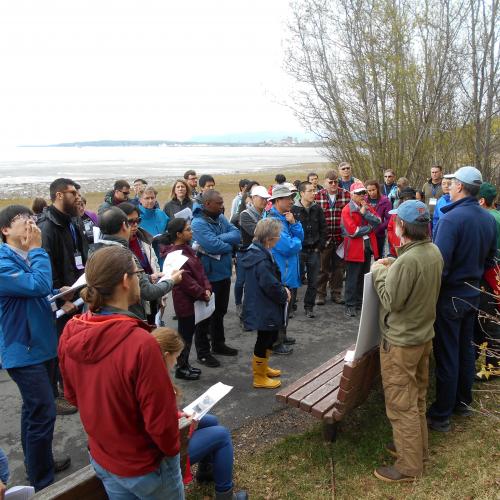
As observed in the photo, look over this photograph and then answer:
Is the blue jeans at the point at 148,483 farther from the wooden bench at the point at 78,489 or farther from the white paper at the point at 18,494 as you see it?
the white paper at the point at 18,494

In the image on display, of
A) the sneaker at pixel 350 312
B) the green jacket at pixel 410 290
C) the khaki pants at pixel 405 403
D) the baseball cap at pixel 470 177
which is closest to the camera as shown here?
the green jacket at pixel 410 290

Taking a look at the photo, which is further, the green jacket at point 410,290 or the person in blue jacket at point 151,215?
the person in blue jacket at point 151,215

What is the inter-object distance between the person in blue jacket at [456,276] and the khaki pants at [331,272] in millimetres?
3614

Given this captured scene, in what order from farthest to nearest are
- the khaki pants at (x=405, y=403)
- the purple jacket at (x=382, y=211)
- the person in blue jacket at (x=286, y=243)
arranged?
the purple jacket at (x=382, y=211), the person in blue jacket at (x=286, y=243), the khaki pants at (x=405, y=403)

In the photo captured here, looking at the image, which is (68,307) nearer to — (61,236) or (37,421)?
(61,236)

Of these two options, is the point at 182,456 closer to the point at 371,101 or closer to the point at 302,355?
the point at 302,355

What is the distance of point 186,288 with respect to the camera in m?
4.77

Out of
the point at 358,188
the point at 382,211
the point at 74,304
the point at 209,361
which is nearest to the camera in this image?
the point at 74,304

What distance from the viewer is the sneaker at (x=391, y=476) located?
3188 mm

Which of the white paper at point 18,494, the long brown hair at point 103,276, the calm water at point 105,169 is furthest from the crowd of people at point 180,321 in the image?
the calm water at point 105,169

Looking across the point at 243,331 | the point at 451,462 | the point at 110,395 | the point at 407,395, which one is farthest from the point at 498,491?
the point at 243,331

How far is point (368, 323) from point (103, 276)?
6.69 feet

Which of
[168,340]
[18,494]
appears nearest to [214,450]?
[168,340]

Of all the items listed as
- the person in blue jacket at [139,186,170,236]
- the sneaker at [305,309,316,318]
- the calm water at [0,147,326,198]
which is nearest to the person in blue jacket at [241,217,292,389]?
the sneaker at [305,309,316,318]
